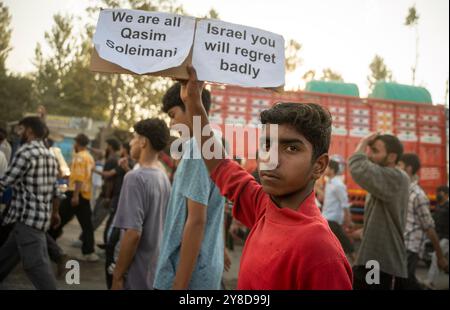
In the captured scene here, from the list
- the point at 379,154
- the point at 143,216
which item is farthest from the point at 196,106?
the point at 379,154

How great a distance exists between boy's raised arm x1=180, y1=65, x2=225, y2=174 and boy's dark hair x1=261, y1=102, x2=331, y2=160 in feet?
1.28

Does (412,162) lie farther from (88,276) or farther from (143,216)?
(88,276)

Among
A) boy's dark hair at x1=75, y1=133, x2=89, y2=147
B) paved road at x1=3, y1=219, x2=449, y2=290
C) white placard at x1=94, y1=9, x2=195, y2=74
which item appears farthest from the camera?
boy's dark hair at x1=75, y1=133, x2=89, y2=147

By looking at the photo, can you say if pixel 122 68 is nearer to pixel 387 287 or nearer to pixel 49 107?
pixel 387 287

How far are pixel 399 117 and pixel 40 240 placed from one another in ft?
28.1

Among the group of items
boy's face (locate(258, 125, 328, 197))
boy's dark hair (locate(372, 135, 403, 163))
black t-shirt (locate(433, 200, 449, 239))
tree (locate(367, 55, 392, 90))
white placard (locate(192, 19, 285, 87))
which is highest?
tree (locate(367, 55, 392, 90))

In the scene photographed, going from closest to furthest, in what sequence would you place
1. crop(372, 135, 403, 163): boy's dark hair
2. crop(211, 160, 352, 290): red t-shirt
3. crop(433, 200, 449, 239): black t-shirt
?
crop(211, 160, 352, 290): red t-shirt → crop(372, 135, 403, 163): boy's dark hair → crop(433, 200, 449, 239): black t-shirt

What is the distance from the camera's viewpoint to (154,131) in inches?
113

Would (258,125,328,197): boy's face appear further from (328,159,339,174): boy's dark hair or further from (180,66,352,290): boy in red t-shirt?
(328,159,339,174): boy's dark hair

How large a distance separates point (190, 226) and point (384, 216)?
2.03 metres

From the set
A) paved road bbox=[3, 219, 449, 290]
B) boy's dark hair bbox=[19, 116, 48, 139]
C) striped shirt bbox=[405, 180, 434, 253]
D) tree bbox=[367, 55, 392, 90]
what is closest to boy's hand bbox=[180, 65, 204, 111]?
boy's dark hair bbox=[19, 116, 48, 139]

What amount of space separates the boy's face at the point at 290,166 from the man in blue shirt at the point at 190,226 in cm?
85

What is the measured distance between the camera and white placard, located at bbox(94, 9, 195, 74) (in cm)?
157

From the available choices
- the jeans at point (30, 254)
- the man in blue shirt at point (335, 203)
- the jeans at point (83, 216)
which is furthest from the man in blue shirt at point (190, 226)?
the jeans at point (83, 216)
